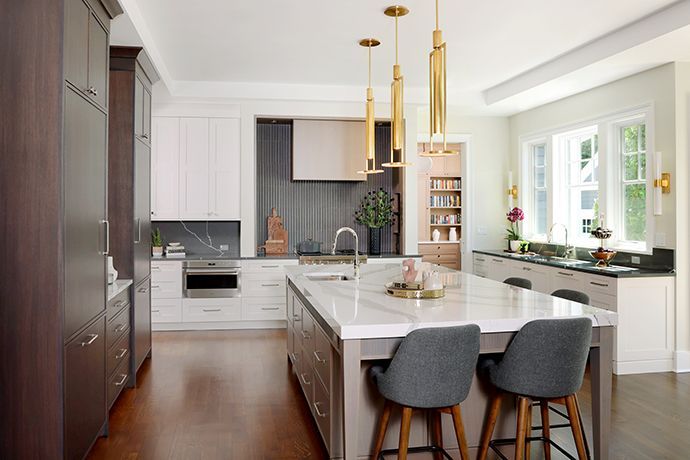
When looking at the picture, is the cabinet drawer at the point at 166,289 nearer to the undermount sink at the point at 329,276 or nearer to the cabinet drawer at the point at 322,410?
the undermount sink at the point at 329,276

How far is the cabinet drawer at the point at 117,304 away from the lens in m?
3.80

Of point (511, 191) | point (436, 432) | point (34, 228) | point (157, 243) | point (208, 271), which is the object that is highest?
point (511, 191)

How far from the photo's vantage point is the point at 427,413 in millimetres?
2986

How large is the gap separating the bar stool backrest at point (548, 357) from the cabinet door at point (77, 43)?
242 cm

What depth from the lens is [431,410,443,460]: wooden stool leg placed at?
2844 millimetres

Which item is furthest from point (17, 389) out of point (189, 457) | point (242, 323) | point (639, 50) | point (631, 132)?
point (631, 132)

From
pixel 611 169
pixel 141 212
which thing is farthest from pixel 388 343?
pixel 611 169

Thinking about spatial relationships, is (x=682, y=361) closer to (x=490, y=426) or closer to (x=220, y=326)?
(x=490, y=426)

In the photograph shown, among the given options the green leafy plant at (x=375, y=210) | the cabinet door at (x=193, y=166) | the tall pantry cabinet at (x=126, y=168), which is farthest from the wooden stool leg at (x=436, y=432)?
the cabinet door at (x=193, y=166)

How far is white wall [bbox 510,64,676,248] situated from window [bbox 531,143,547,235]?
0.50 m

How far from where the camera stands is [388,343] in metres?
2.57

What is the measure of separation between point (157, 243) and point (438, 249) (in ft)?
12.9

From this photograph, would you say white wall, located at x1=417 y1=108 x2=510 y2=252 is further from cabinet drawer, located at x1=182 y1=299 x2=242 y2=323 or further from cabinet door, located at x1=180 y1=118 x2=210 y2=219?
cabinet drawer, located at x1=182 y1=299 x2=242 y2=323

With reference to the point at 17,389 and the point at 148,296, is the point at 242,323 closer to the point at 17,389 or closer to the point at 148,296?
the point at 148,296
